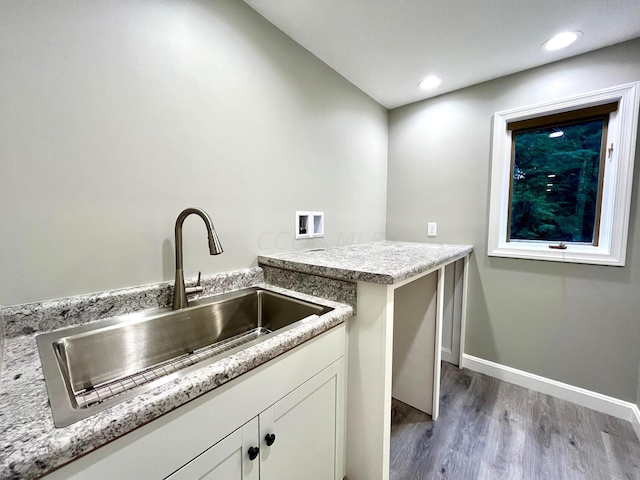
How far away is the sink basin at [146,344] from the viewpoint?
0.58 m

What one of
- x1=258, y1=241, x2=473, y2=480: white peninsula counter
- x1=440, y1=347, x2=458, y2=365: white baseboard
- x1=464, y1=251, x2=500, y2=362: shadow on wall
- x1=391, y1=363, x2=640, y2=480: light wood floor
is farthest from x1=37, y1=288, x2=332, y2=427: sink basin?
x1=440, y1=347, x2=458, y2=365: white baseboard

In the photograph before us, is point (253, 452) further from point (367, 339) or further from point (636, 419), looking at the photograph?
point (636, 419)

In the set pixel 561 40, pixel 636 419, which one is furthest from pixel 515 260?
pixel 561 40

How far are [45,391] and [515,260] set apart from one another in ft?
7.78

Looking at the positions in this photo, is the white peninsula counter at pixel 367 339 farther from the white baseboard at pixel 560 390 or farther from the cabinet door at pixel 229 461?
the white baseboard at pixel 560 390

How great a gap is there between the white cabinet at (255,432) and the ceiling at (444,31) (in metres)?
1.53

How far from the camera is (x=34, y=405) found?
48cm

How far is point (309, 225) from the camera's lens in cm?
166

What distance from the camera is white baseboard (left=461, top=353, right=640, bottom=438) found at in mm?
1516

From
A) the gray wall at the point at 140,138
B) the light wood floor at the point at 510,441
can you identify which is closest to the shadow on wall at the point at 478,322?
the light wood floor at the point at 510,441

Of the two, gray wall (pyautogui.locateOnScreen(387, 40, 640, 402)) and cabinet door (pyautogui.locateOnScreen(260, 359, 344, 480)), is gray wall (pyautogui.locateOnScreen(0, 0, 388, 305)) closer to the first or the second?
cabinet door (pyautogui.locateOnScreen(260, 359, 344, 480))

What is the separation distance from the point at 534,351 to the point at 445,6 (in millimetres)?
2177

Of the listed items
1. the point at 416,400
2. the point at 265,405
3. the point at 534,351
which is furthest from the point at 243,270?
the point at 534,351

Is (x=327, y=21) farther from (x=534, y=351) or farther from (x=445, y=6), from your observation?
(x=534, y=351)
